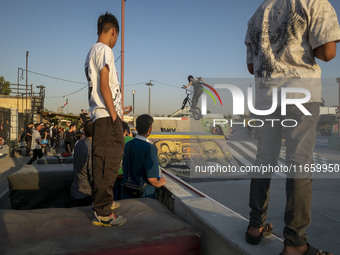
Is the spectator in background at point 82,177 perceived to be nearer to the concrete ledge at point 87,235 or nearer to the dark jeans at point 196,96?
the concrete ledge at point 87,235

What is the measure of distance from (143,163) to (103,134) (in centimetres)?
98

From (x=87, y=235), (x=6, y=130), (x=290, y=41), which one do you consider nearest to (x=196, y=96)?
(x=6, y=130)

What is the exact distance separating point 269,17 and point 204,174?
834cm

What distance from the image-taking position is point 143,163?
9.57 feet

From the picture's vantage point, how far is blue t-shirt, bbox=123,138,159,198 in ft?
9.29

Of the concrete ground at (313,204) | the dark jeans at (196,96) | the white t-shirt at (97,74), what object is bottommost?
the concrete ground at (313,204)

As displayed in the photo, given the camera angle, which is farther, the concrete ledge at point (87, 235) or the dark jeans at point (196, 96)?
the dark jeans at point (196, 96)

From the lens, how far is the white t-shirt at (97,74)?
2.04 m

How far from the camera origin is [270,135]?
1.74 meters

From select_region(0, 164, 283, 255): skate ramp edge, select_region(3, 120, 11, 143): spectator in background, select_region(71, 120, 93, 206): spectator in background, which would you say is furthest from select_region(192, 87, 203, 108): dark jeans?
select_region(0, 164, 283, 255): skate ramp edge

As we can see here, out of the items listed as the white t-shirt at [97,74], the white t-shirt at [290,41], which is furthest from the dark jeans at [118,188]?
the white t-shirt at [290,41]

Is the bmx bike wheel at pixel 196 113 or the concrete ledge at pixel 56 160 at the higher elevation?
the bmx bike wheel at pixel 196 113

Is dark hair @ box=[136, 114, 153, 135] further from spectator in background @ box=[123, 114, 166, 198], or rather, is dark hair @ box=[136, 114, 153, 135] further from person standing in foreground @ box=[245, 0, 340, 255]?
person standing in foreground @ box=[245, 0, 340, 255]

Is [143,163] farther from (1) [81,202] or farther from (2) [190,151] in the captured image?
(2) [190,151]
